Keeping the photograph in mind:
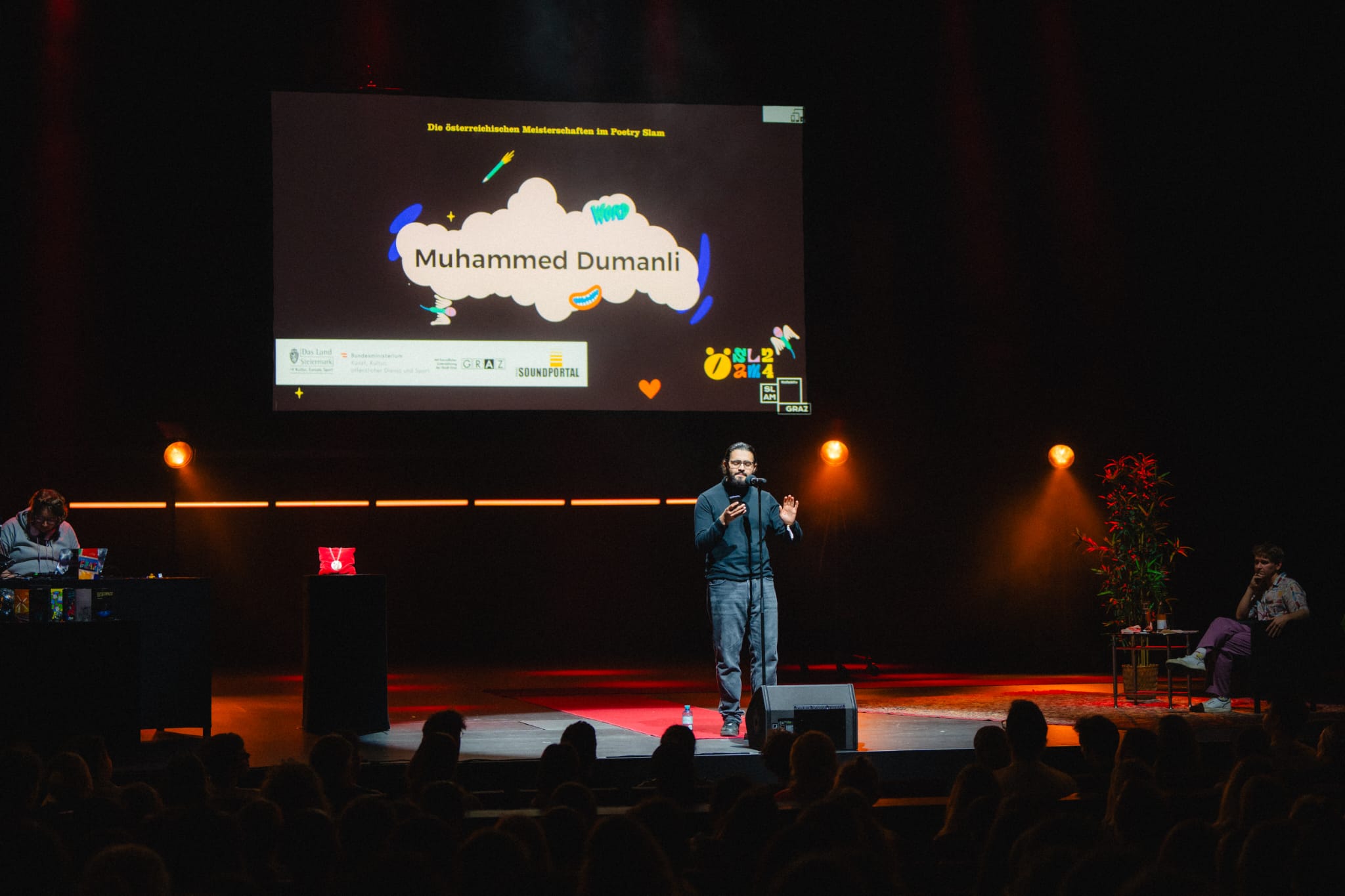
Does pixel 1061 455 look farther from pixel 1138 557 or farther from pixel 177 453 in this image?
pixel 177 453

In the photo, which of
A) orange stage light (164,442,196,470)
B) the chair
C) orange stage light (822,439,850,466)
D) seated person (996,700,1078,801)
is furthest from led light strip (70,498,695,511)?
seated person (996,700,1078,801)

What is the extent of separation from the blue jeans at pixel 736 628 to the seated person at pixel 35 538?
3281 mm

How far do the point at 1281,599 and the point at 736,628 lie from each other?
141 inches

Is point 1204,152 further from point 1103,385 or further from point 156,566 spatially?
point 156,566

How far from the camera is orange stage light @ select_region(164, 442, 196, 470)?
958cm

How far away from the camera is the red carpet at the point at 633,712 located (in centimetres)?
625

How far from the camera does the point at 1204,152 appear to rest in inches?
360

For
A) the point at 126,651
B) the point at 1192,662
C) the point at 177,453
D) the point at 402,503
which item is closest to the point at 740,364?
→ the point at 1192,662

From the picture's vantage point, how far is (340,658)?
6.02 m

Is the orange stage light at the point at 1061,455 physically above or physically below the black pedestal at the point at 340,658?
→ above

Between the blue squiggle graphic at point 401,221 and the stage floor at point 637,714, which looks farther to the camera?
the blue squiggle graphic at point 401,221

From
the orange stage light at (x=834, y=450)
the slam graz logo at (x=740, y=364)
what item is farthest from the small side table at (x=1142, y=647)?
the slam graz logo at (x=740, y=364)

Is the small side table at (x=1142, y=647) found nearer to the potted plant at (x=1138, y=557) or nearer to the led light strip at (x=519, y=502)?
the potted plant at (x=1138, y=557)

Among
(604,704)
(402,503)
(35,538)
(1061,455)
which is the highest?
(1061,455)
